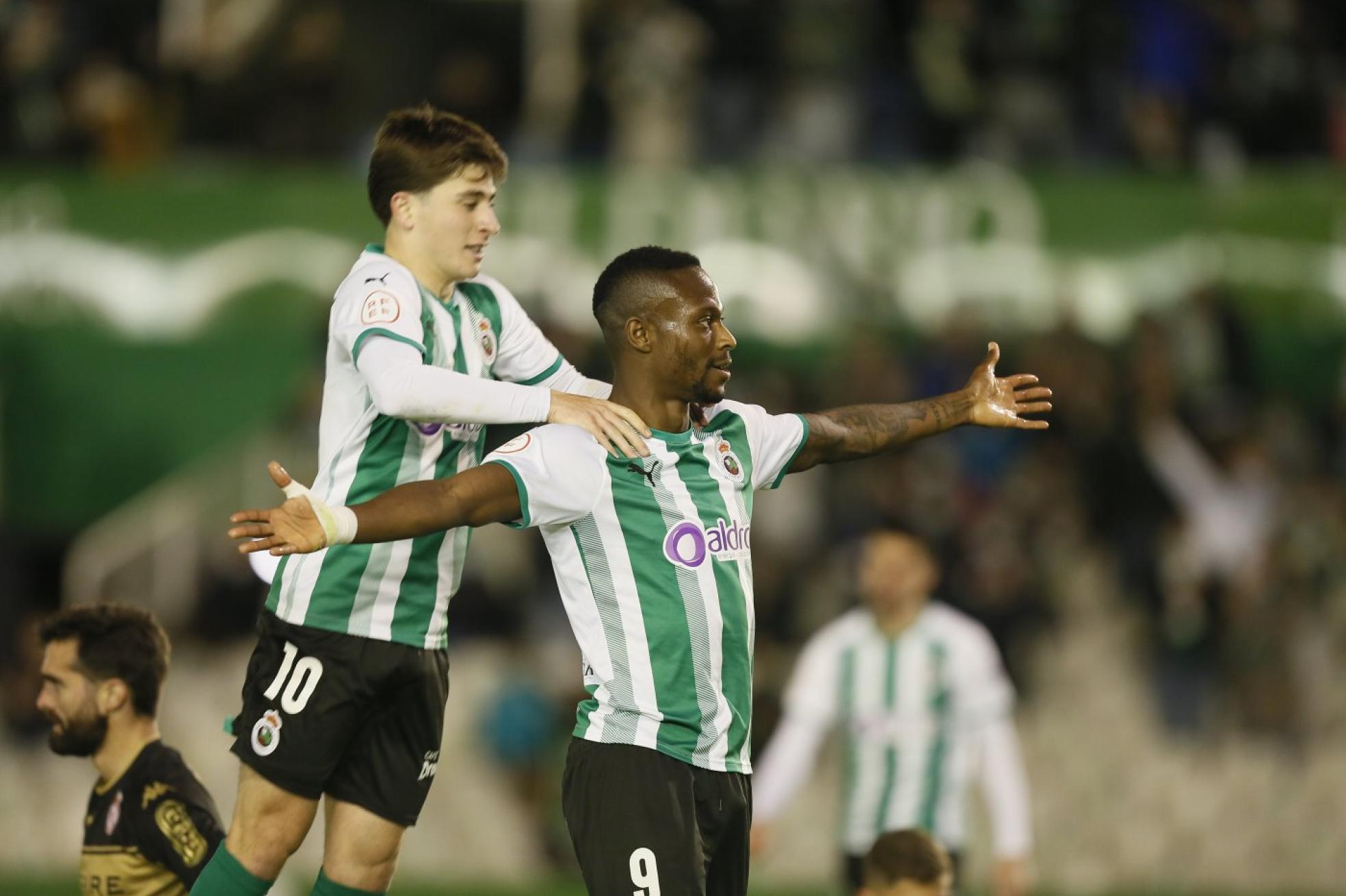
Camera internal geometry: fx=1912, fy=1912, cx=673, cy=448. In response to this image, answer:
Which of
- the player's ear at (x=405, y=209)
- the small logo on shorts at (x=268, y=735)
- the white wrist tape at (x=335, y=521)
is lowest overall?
the small logo on shorts at (x=268, y=735)

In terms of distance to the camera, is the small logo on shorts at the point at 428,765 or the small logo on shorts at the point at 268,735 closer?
the small logo on shorts at the point at 268,735

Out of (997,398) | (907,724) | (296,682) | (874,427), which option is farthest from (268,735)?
(907,724)

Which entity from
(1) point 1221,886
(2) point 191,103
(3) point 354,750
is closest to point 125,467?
(2) point 191,103

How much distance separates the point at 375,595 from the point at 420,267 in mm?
1007

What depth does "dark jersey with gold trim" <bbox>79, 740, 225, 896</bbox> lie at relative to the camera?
5.96 metres

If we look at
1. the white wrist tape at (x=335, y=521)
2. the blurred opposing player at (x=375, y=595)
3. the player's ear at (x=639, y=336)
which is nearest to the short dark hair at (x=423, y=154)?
the blurred opposing player at (x=375, y=595)

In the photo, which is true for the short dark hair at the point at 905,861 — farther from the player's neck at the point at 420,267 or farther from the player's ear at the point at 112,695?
the player's ear at the point at 112,695

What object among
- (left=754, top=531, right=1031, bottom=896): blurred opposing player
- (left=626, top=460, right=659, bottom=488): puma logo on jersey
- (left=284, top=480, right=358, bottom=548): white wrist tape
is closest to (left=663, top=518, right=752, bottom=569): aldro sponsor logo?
(left=626, top=460, right=659, bottom=488): puma logo on jersey

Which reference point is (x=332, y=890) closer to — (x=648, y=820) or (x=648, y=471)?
(x=648, y=820)

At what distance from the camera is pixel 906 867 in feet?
20.9

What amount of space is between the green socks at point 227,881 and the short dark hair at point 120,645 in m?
0.86

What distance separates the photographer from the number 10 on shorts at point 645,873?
519 cm

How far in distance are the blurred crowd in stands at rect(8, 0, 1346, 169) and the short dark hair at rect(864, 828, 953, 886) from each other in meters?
9.76

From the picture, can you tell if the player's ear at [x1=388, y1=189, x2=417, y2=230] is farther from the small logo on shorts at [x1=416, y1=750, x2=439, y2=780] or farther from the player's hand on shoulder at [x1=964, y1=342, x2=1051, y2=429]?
the player's hand on shoulder at [x1=964, y1=342, x2=1051, y2=429]
